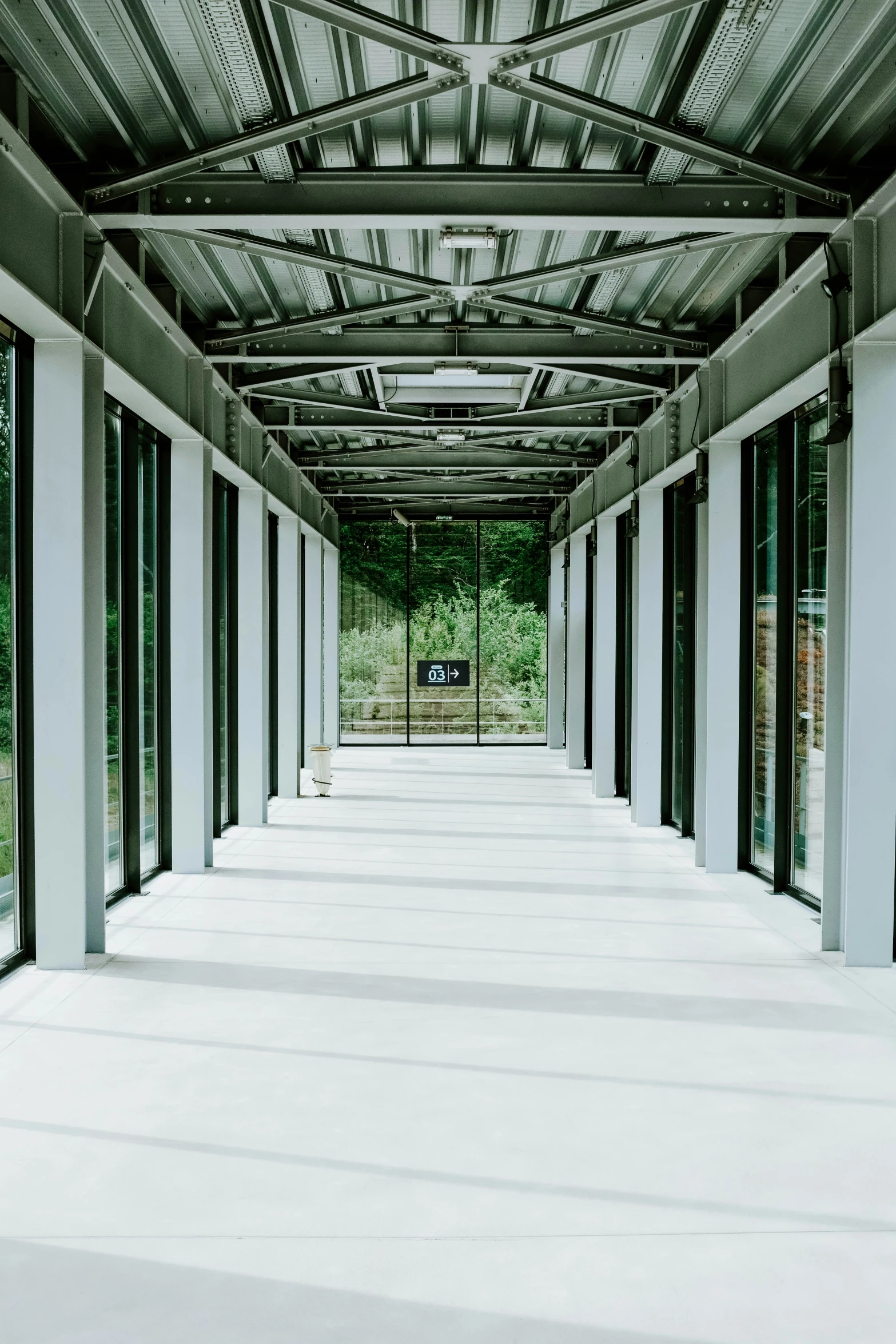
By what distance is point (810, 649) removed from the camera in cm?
773

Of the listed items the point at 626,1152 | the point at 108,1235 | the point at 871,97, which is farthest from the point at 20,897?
the point at 871,97

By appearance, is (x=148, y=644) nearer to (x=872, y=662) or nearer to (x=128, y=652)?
(x=128, y=652)

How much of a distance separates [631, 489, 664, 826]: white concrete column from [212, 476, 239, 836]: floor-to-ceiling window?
410cm

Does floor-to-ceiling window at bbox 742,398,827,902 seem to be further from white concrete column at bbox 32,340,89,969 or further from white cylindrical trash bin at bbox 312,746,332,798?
white cylindrical trash bin at bbox 312,746,332,798

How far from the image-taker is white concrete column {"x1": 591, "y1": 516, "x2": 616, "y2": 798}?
1421 centimetres

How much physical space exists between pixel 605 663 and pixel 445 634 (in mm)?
8435

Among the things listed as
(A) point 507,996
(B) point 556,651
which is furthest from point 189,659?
(B) point 556,651

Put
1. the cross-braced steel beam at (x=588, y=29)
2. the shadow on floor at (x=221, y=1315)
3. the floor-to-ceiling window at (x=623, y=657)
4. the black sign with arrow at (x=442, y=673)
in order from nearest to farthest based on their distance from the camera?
the shadow on floor at (x=221, y=1315) < the cross-braced steel beam at (x=588, y=29) < the floor-to-ceiling window at (x=623, y=657) < the black sign with arrow at (x=442, y=673)

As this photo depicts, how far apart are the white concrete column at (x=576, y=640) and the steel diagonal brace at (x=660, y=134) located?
11547mm

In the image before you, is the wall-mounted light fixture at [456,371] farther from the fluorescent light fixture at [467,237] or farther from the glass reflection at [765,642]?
the fluorescent light fixture at [467,237]

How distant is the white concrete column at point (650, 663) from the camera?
11.6m

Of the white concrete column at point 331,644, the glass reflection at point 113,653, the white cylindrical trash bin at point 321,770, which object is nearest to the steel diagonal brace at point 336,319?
the glass reflection at point 113,653

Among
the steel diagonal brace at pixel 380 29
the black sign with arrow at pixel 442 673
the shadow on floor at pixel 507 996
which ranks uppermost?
the steel diagonal brace at pixel 380 29

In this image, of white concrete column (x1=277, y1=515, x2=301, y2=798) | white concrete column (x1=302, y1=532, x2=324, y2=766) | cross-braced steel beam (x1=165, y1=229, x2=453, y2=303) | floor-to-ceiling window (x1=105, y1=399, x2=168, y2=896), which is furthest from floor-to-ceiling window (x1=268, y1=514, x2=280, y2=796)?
cross-braced steel beam (x1=165, y1=229, x2=453, y2=303)
